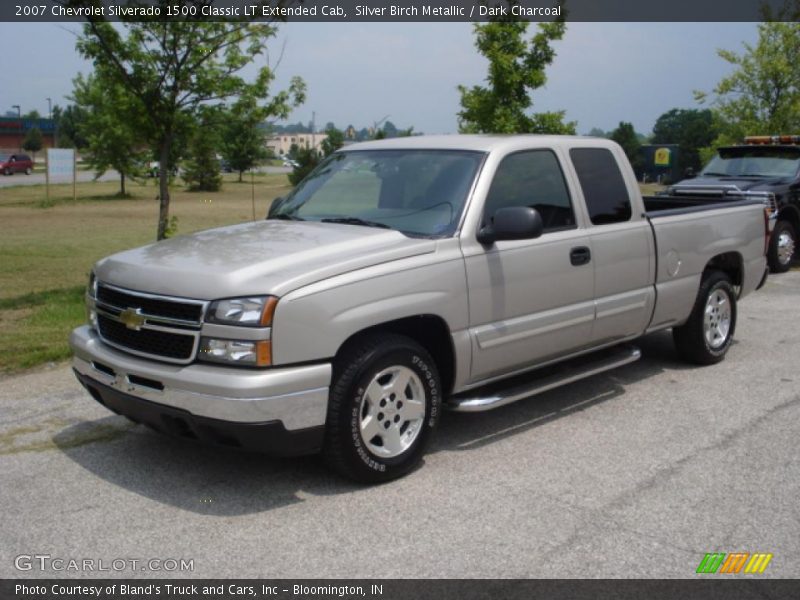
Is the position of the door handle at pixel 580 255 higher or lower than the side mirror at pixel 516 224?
lower

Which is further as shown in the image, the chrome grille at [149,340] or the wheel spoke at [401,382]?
the wheel spoke at [401,382]

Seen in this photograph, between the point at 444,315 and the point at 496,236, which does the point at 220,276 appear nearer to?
the point at 444,315

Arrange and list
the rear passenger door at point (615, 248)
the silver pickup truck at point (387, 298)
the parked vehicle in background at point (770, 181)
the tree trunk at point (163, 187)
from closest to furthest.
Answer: the silver pickup truck at point (387, 298)
the rear passenger door at point (615, 248)
the tree trunk at point (163, 187)
the parked vehicle in background at point (770, 181)

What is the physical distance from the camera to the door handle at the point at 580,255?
5.82 metres

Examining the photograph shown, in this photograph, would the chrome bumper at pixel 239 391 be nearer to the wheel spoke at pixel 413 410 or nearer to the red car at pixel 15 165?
the wheel spoke at pixel 413 410

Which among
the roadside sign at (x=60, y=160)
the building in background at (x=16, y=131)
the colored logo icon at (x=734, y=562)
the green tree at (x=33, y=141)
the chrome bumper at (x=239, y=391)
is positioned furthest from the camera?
the building in background at (x=16, y=131)

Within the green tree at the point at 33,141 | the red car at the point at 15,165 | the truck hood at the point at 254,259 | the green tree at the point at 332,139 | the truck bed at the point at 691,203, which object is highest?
the green tree at the point at 33,141

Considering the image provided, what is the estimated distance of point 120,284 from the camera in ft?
15.9

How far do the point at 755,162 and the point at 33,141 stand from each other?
83.7m

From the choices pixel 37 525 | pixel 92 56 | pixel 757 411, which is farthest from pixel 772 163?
pixel 37 525

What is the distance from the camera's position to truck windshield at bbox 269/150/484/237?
535 centimetres

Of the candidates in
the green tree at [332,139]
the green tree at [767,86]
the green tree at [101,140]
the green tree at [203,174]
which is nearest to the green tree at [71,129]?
the green tree at [101,140]

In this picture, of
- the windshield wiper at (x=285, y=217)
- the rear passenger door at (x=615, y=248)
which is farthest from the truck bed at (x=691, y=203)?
the windshield wiper at (x=285, y=217)

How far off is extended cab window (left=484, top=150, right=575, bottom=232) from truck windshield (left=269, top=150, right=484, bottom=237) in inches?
7.6
